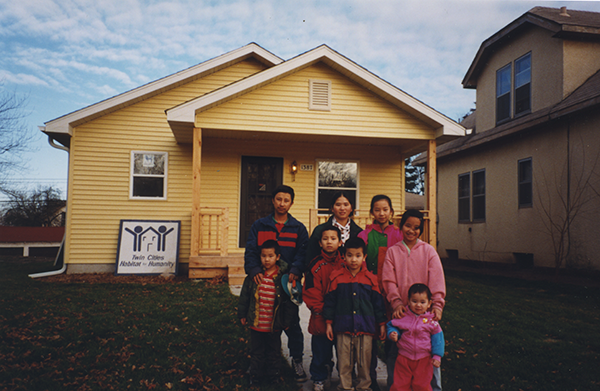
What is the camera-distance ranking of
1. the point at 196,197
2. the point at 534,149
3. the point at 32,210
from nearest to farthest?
the point at 196,197 < the point at 534,149 < the point at 32,210

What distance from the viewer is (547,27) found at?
9.88 metres

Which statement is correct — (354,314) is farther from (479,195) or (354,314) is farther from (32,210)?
(32,210)

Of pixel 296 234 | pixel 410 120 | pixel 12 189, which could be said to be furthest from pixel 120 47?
pixel 12 189

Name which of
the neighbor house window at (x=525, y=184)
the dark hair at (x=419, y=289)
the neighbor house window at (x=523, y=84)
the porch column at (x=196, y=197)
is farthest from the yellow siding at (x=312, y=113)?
the dark hair at (x=419, y=289)

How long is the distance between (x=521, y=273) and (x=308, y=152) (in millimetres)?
6165

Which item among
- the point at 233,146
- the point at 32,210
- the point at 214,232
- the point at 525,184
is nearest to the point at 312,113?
the point at 233,146

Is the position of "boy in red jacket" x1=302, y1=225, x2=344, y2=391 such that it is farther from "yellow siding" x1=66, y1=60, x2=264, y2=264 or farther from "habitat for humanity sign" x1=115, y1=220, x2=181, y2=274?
"yellow siding" x1=66, y1=60, x2=264, y2=264

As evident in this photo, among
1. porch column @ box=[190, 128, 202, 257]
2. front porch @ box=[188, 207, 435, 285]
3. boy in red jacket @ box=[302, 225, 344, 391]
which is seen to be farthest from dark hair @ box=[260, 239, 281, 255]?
porch column @ box=[190, 128, 202, 257]

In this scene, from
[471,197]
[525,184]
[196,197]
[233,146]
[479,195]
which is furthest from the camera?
[471,197]

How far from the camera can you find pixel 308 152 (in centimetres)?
986

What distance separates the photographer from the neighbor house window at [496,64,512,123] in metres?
11.7

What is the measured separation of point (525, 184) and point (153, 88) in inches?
384

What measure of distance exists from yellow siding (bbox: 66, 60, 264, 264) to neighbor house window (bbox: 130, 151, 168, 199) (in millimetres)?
121

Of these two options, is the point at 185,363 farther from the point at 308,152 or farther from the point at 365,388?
the point at 308,152
